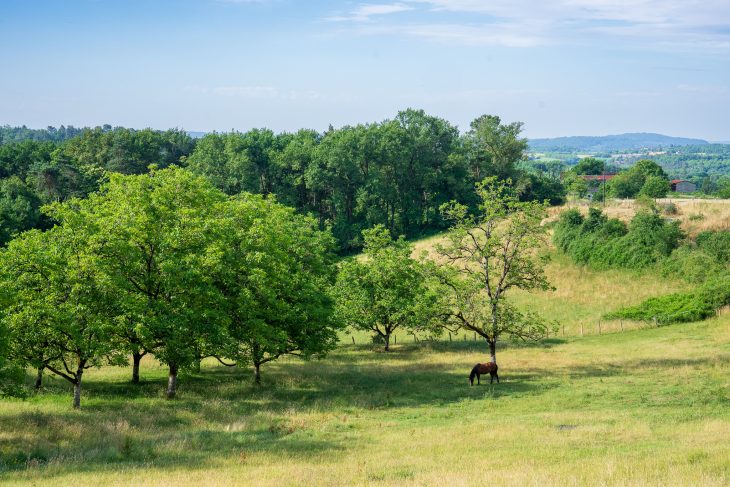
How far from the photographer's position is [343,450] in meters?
24.8

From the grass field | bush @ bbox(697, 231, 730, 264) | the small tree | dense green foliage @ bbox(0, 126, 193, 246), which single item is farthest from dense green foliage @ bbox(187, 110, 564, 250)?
the grass field

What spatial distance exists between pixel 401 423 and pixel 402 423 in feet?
0.15

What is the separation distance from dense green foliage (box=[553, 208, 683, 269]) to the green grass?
25071 millimetres

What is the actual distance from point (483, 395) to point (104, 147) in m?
123

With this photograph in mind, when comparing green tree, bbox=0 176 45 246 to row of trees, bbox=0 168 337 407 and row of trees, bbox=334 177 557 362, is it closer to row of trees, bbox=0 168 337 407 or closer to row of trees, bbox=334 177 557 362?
row of trees, bbox=0 168 337 407

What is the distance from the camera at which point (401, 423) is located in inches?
1187

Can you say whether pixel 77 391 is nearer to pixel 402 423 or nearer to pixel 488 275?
pixel 402 423

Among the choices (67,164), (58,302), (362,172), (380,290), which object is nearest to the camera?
(58,302)

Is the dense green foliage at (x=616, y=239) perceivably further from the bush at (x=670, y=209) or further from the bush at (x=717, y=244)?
the bush at (x=670, y=209)

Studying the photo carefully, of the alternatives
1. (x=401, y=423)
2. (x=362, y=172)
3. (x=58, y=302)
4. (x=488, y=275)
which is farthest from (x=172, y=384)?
(x=362, y=172)

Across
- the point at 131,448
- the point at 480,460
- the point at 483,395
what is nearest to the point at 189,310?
the point at 131,448

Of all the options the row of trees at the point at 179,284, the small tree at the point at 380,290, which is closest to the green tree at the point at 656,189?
the small tree at the point at 380,290

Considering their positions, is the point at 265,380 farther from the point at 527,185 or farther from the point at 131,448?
the point at 527,185

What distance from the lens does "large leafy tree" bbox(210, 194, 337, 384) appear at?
1513 inches
